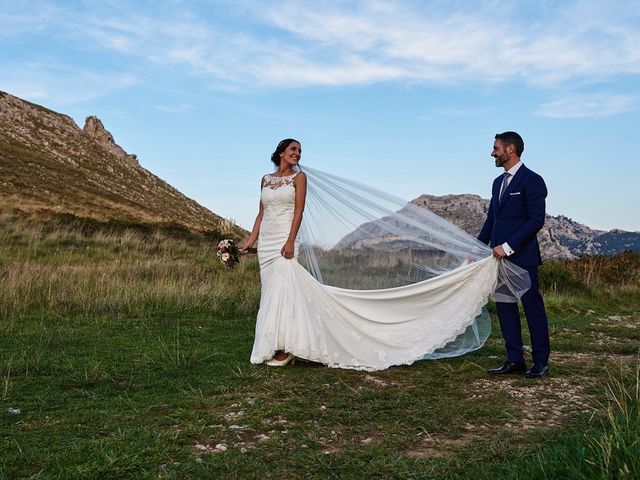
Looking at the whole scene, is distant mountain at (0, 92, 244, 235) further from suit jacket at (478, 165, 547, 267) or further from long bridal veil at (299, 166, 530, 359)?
suit jacket at (478, 165, 547, 267)

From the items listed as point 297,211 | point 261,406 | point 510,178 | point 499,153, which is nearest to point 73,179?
point 297,211

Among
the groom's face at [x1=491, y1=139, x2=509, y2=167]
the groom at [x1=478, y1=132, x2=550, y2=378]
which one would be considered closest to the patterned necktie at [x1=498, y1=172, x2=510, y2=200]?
the groom at [x1=478, y1=132, x2=550, y2=378]

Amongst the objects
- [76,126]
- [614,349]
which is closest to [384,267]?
[614,349]

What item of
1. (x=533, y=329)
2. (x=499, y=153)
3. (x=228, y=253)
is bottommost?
(x=533, y=329)

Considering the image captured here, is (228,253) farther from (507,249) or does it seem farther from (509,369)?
(509,369)

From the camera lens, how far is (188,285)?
585 inches

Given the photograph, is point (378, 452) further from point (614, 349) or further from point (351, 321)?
point (614, 349)

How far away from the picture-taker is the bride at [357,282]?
7.80 m

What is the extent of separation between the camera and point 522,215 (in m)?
7.36

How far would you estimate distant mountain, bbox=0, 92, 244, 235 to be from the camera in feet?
120

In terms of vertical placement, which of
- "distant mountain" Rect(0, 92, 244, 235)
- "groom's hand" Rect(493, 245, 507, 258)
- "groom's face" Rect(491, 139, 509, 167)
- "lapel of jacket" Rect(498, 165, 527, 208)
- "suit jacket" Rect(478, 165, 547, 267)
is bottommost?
"groom's hand" Rect(493, 245, 507, 258)

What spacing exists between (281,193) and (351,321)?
1.74 m

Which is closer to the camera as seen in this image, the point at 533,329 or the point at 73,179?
the point at 533,329

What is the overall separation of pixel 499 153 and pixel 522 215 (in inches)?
28.9
